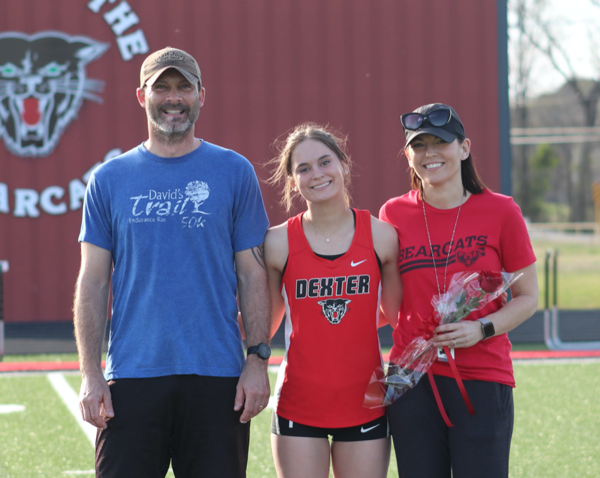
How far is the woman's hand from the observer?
221cm

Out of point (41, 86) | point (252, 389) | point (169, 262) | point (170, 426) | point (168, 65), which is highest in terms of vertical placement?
point (41, 86)

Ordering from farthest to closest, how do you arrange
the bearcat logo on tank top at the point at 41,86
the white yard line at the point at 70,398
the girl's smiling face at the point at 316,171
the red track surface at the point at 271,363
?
the bearcat logo on tank top at the point at 41,86 < the red track surface at the point at 271,363 < the white yard line at the point at 70,398 < the girl's smiling face at the point at 316,171

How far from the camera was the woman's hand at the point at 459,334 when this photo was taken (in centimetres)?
221

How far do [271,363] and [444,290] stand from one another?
4.32m

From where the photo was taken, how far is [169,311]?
225 centimetres

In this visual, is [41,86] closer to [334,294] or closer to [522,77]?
[334,294]

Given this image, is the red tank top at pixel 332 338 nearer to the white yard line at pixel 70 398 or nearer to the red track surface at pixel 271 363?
the white yard line at pixel 70 398

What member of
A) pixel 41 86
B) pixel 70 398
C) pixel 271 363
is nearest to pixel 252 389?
pixel 70 398

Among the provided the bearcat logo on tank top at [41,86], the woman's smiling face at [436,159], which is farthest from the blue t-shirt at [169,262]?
the bearcat logo on tank top at [41,86]

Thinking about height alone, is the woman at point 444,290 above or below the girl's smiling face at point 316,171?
below

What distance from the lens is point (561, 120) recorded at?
43.0 meters

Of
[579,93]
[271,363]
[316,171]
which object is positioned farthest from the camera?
[579,93]

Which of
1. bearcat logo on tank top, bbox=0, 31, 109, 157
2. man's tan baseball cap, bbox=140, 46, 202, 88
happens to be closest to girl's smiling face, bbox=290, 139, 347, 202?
man's tan baseball cap, bbox=140, 46, 202, 88

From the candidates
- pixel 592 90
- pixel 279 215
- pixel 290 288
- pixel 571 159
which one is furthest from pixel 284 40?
pixel 571 159
